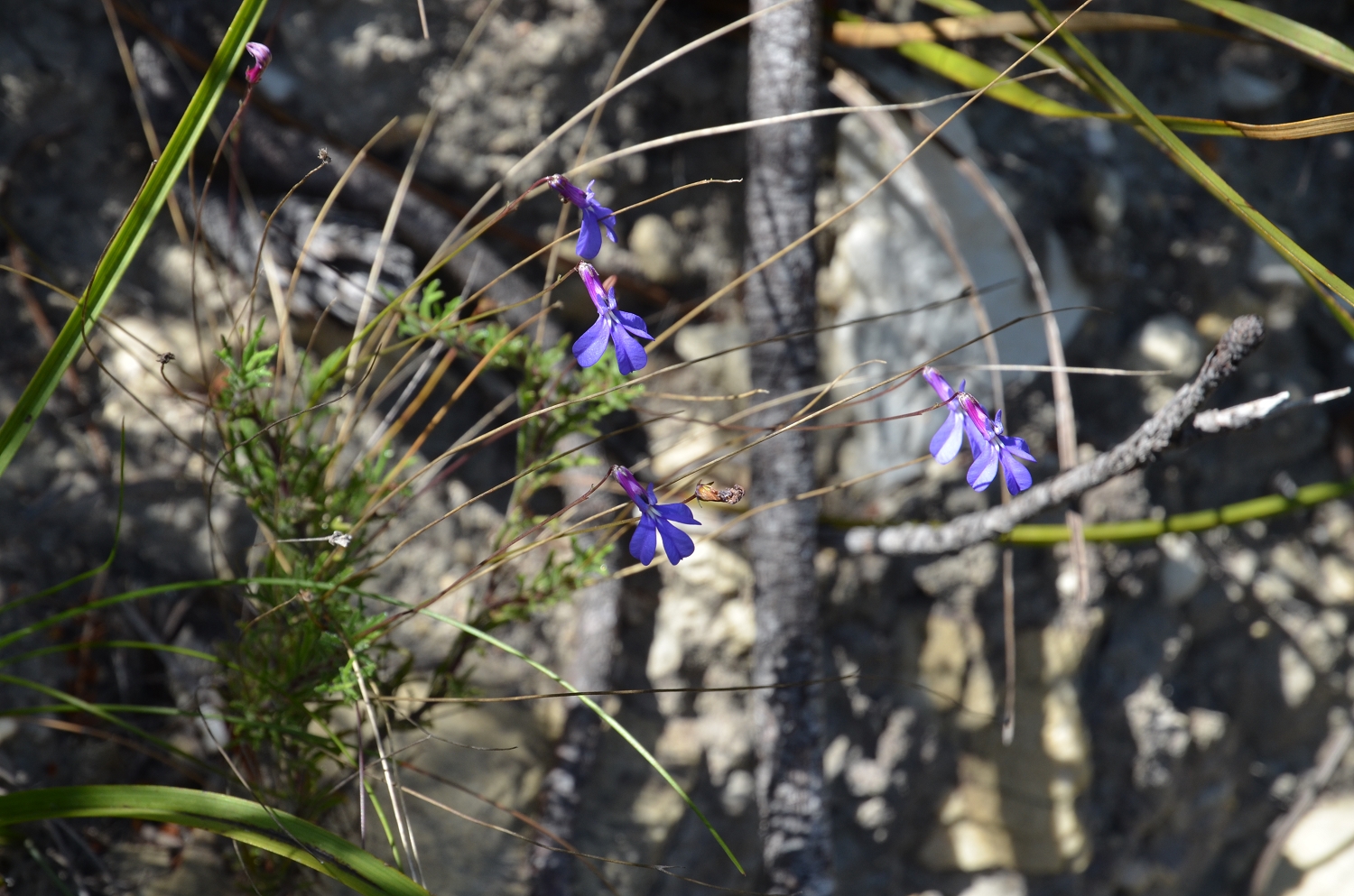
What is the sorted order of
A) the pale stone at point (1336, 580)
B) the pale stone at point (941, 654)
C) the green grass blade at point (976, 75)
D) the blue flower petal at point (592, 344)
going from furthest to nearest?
the pale stone at point (1336, 580) → the pale stone at point (941, 654) → the green grass blade at point (976, 75) → the blue flower petal at point (592, 344)

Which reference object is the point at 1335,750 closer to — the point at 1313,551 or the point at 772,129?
the point at 1313,551

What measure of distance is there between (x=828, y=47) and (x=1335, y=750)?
2.10 meters

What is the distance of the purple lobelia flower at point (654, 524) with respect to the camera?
77 cm

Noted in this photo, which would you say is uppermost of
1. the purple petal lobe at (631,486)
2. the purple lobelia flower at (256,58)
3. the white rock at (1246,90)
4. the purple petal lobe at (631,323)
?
the white rock at (1246,90)

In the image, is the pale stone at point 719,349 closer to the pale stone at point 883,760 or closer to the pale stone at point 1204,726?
the pale stone at point 883,760

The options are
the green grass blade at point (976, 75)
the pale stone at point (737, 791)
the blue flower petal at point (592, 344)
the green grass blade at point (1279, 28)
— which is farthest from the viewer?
the pale stone at point (737, 791)

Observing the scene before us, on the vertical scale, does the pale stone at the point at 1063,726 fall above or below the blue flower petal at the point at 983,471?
above

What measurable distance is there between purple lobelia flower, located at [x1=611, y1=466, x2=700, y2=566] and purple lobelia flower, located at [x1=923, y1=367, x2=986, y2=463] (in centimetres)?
25

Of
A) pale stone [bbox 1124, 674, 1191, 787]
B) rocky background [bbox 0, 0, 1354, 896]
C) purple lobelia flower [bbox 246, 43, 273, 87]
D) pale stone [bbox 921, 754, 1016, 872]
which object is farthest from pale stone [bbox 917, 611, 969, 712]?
purple lobelia flower [bbox 246, 43, 273, 87]

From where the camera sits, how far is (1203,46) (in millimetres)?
1862

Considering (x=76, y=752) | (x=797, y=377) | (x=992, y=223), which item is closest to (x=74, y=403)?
(x=76, y=752)

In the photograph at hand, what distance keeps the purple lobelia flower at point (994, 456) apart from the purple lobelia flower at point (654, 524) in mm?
266

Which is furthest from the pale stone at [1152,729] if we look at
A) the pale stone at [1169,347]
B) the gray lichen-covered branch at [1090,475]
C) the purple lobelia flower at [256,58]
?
the purple lobelia flower at [256,58]

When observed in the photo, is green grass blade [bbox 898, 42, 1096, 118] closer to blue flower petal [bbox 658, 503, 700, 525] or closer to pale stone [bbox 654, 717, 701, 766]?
blue flower petal [bbox 658, 503, 700, 525]
